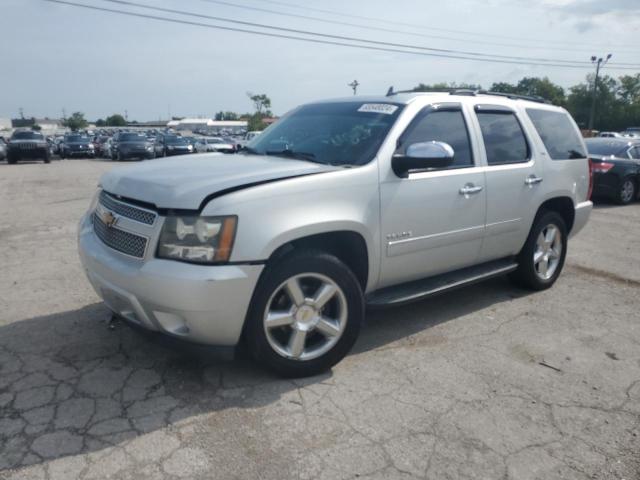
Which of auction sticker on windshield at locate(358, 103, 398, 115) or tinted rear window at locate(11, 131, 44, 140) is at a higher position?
auction sticker on windshield at locate(358, 103, 398, 115)

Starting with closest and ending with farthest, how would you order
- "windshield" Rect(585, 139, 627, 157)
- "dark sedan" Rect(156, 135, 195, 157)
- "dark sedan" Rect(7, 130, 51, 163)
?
"windshield" Rect(585, 139, 627, 157), "dark sedan" Rect(7, 130, 51, 163), "dark sedan" Rect(156, 135, 195, 157)

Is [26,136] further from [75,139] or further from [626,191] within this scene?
[626,191]

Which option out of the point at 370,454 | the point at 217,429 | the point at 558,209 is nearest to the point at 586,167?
the point at 558,209

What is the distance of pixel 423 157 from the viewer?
3.50 m

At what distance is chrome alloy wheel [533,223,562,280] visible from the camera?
16.8 ft

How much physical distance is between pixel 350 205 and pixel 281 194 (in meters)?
0.52

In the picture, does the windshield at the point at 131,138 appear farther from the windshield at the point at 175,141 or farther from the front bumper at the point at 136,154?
the windshield at the point at 175,141

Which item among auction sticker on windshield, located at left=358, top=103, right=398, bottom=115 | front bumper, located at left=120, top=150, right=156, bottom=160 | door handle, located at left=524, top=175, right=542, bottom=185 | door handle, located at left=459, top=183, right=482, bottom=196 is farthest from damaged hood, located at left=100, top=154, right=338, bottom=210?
front bumper, located at left=120, top=150, right=156, bottom=160

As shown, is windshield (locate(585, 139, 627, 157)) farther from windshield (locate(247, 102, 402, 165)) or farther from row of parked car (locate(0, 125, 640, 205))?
windshield (locate(247, 102, 402, 165))

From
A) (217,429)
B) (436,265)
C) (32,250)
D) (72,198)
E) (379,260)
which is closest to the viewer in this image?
(217,429)

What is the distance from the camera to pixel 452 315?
4582 mm

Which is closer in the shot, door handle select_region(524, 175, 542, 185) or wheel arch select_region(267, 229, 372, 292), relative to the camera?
wheel arch select_region(267, 229, 372, 292)

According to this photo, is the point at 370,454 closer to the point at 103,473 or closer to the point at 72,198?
the point at 103,473

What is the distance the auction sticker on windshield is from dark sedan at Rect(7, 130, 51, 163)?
25.5 metres
